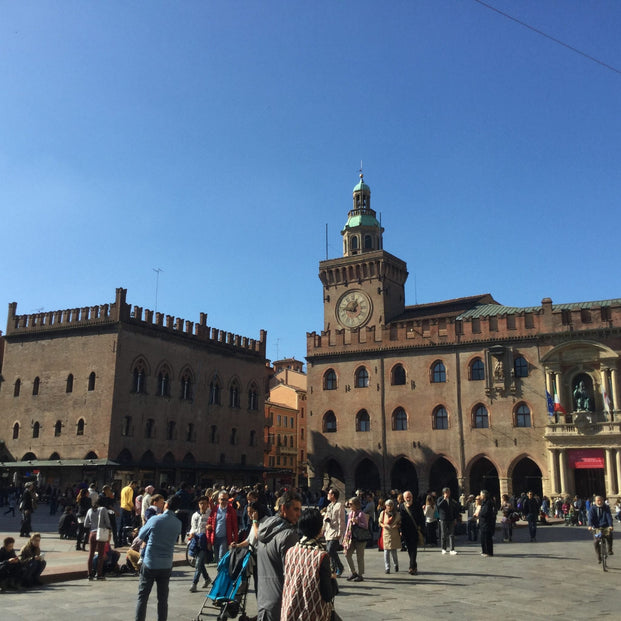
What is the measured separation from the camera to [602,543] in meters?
14.1

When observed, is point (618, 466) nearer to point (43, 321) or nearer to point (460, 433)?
point (460, 433)

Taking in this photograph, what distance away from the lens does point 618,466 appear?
34.1 m

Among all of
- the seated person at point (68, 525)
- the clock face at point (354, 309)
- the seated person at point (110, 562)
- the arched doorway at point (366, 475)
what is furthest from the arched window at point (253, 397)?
the seated person at point (110, 562)

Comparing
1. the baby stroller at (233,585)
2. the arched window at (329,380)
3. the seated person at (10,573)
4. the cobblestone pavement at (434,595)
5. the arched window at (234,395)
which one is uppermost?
the arched window at (329,380)

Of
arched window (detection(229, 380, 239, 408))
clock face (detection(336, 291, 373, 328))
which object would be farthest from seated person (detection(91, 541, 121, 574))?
clock face (detection(336, 291, 373, 328))

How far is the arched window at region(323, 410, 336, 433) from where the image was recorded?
44.3 m

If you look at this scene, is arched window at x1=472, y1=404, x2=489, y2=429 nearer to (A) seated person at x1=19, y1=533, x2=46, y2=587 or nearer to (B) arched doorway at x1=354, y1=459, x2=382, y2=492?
(B) arched doorway at x1=354, y1=459, x2=382, y2=492

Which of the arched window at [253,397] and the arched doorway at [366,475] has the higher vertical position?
the arched window at [253,397]

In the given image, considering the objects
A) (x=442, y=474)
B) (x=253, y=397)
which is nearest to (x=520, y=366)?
(x=442, y=474)

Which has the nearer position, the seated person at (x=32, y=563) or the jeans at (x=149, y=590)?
the jeans at (x=149, y=590)

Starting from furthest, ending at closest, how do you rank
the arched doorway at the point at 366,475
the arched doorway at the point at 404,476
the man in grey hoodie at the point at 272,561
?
the arched doorway at the point at 366,475 < the arched doorway at the point at 404,476 < the man in grey hoodie at the point at 272,561

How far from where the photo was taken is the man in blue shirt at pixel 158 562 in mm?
7469

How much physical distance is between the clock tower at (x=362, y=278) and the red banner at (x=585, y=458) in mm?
13986

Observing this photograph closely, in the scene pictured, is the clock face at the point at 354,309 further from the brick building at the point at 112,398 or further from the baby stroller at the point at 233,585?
the baby stroller at the point at 233,585
